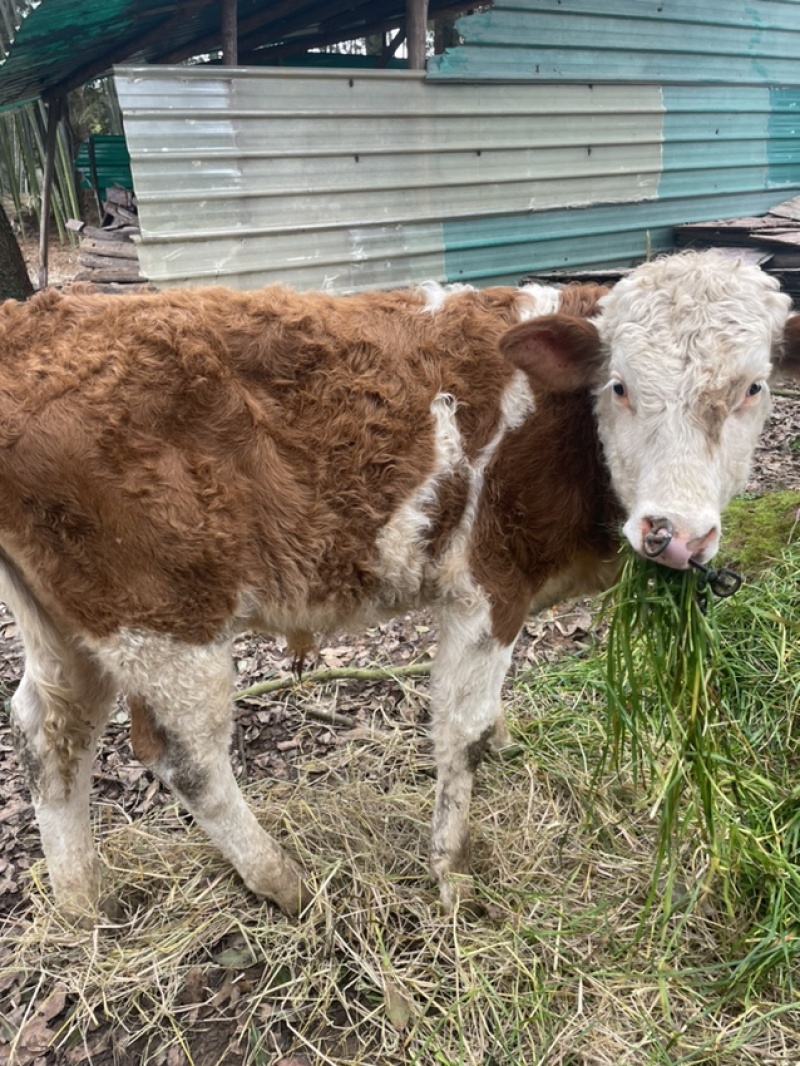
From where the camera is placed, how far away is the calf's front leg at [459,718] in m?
2.94

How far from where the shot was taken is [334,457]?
2684 mm

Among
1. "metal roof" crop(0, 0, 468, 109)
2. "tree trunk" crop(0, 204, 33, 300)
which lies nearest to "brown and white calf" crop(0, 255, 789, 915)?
"metal roof" crop(0, 0, 468, 109)

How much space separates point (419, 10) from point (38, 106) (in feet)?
42.3

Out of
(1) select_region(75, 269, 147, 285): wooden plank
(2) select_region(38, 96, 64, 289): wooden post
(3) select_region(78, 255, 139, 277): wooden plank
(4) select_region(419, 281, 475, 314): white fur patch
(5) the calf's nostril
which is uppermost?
(2) select_region(38, 96, 64, 289): wooden post

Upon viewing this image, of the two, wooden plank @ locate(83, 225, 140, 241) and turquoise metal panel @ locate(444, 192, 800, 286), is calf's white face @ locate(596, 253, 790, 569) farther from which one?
wooden plank @ locate(83, 225, 140, 241)

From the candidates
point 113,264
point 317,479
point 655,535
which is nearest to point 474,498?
point 317,479

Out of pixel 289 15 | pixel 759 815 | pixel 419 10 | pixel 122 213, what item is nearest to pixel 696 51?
pixel 419 10

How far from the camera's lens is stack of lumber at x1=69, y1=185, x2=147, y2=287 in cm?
761

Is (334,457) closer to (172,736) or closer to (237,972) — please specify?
(172,736)

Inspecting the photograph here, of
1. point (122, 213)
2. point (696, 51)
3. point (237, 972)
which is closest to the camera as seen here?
point (237, 972)

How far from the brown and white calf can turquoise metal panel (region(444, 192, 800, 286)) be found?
615cm

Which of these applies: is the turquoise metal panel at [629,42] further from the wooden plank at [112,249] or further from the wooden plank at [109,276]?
the wooden plank at [109,276]

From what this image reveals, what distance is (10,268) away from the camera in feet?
25.8

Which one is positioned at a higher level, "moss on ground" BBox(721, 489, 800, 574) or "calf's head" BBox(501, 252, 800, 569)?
"calf's head" BBox(501, 252, 800, 569)
